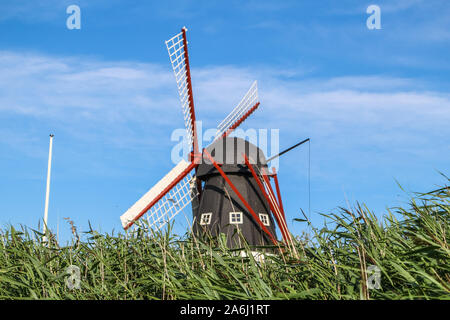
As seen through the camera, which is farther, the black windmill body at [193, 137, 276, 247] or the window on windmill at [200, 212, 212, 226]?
the window on windmill at [200, 212, 212, 226]

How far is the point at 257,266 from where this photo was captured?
14.5ft

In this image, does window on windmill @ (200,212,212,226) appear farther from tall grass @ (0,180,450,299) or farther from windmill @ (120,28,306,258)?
tall grass @ (0,180,450,299)

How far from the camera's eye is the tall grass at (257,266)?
3.81 meters

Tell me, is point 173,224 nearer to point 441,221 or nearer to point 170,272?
point 170,272

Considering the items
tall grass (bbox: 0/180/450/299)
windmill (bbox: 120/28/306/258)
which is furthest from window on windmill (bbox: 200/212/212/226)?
tall grass (bbox: 0/180/450/299)

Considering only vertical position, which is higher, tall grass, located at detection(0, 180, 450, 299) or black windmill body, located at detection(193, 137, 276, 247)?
black windmill body, located at detection(193, 137, 276, 247)

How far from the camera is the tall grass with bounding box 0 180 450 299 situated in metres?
3.81

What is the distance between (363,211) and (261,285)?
148cm

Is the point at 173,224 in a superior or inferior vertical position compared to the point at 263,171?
inferior

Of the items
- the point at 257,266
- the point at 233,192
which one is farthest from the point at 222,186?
the point at 257,266

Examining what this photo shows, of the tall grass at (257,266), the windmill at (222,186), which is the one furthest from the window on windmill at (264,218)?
the tall grass at (257,266)
